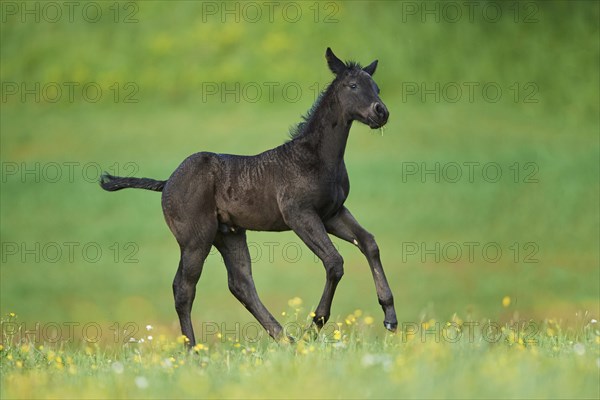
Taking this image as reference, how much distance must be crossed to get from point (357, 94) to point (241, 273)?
2313mm

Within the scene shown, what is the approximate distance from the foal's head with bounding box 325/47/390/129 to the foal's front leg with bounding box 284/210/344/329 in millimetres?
1071

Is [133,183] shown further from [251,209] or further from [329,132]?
[329,132]

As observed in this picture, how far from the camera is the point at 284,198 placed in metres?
10.4

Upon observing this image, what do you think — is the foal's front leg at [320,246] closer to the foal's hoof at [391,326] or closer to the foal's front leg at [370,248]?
the foal's front leg at [370,248]

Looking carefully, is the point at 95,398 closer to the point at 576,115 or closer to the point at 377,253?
the point at 377,253

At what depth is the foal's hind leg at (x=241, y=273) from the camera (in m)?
10.9

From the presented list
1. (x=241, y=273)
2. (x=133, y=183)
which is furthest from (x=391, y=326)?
(x=133, y=183)

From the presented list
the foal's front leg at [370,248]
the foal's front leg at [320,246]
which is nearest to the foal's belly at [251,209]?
the foal's front leg at [320,246]

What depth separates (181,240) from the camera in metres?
10.9

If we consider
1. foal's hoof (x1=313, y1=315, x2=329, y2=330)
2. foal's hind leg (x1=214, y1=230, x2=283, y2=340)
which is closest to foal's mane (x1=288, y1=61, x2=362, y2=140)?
foal's hind leg (x1=214, y1=230, x2=283, y2=340)

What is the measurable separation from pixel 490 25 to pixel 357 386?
36.9m

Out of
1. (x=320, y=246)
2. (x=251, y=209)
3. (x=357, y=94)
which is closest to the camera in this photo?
(x=320, y=246)

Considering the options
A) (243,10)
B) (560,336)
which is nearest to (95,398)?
(560,336)

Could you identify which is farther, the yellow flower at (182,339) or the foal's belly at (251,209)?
the foal's belly at (251,209)
